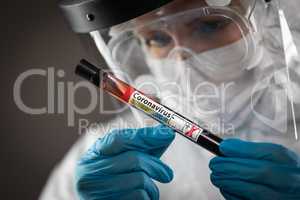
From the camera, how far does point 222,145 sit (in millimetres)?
888

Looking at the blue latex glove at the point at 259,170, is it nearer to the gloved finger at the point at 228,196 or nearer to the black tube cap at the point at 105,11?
the gloved finger at the point at 228,196

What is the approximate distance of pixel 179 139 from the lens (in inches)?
40.4

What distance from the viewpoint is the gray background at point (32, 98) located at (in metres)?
1.03

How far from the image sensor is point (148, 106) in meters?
0.92

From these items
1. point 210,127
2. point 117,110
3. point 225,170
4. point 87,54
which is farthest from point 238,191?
point 87,54

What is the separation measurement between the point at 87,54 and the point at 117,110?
0.43 ft

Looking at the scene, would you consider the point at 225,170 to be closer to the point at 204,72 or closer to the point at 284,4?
the point at 204,72

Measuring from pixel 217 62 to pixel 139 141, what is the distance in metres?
0.22

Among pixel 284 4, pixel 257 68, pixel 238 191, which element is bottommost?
pixel 238 191

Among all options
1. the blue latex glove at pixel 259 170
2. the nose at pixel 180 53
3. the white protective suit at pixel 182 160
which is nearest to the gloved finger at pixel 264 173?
the blue latex glove at pixel 259 170

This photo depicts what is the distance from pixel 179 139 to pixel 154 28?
24cm

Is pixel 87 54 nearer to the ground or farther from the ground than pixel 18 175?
farther from the ground

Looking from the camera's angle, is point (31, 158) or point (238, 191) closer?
→ point (238, 191)

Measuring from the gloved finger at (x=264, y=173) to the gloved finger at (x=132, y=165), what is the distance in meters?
0.14
